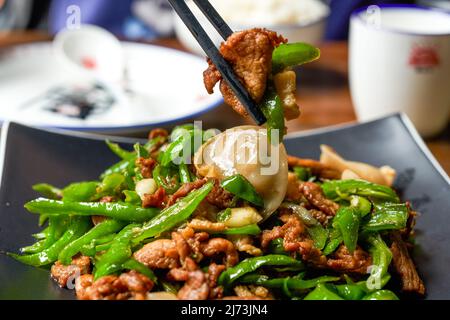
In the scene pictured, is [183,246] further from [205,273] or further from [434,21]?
[434,21]

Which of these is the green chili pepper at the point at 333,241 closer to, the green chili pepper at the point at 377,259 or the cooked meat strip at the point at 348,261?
the cooked meat strip at the point at 348,261

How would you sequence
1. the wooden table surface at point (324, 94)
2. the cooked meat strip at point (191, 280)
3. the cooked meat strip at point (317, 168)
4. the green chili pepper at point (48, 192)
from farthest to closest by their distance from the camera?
the wooden table surface at point (324, 94), the cooked meat strip at point (317, 168), the green chili pepper at point (48, 192), the cooked meat strip at point (191, 280)

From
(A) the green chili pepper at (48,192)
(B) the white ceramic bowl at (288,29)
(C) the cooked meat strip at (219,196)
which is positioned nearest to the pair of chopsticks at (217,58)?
(C) the cooked meat strip at (219,196)

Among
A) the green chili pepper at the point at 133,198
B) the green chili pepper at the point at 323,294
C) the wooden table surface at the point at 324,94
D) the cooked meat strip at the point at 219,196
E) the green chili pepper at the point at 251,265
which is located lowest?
the green chili pepper at the point at 323,294

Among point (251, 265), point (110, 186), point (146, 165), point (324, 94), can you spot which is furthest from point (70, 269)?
point (324, 94)

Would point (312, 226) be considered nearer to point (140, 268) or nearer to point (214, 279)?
point (214, 279)
